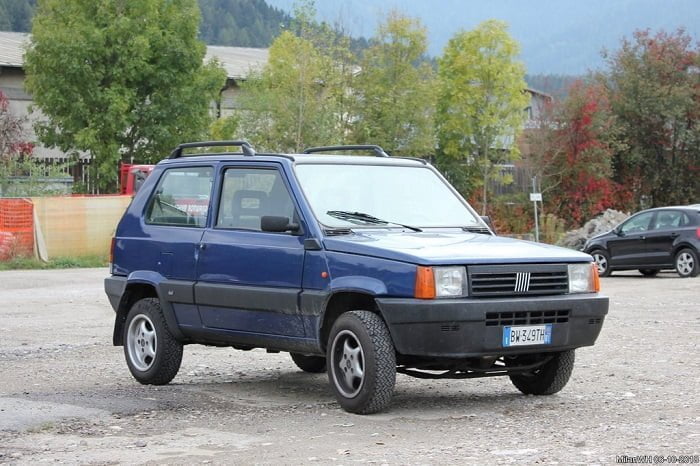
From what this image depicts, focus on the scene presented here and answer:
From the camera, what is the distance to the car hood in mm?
8633

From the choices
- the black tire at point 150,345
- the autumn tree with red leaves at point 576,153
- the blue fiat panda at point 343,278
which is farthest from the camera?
the autumn tree with red leaves at point 576,153

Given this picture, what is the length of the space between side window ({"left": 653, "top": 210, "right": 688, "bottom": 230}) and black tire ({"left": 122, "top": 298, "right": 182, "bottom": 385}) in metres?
18.4

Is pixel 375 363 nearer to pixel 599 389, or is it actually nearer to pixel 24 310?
pixel 599 389

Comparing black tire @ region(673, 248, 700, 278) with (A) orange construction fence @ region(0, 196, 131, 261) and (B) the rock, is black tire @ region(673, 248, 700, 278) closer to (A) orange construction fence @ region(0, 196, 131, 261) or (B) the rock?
(B) the rock

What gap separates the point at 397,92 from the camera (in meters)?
48.2

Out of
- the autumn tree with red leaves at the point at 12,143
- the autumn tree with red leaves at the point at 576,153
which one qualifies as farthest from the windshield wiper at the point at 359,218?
the autumn tree with red leaves at the point at 576,153

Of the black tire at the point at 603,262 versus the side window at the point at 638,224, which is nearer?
the side window at the point at 638,224

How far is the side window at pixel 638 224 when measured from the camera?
90.3 feet

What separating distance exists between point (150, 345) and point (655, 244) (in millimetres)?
18371

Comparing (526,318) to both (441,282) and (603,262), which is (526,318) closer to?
(441,282)

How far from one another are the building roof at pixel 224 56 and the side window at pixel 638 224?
23237mm

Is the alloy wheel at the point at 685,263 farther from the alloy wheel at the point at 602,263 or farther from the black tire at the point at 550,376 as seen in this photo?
the black tire at the point at 550,376

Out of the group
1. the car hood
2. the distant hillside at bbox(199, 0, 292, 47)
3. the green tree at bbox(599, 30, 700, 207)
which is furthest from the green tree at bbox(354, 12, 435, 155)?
the distant hillside at bbox(199, 0, 292, 47)

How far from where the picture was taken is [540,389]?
385 inches
